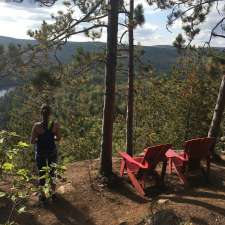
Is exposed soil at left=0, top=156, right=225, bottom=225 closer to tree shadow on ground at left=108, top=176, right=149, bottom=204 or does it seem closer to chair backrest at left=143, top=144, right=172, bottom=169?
tree shadow on ground at left=108, top=176, right=149, bottom=204

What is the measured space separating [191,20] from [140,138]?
58.2ft

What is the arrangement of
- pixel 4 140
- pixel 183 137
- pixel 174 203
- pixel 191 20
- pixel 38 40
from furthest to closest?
1. pixel 183 137
2. pixel 191 20
3. pixel 38 40
4. pixel 174 203
5. pixel 4 140

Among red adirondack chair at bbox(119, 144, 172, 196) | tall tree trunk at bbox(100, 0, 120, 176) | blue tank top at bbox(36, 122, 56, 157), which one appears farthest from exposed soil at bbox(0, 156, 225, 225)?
blue tank top at bbox(36, 122, 56, 157)

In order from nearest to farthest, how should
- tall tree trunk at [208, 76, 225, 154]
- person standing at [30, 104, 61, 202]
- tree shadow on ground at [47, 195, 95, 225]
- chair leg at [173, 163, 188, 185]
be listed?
1. tree shadow on ground at [47, 195, 95, 225]
2. person standing at [30, 104, 61, 202]
3. chair leg at [173, 163, 188, 185]
4. tall tree trunk at [208, 76, 225, 154]

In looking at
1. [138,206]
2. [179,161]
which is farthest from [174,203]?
[179,161]

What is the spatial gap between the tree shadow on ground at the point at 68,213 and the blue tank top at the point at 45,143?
3.74 ft

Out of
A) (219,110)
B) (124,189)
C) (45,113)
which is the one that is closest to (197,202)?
(124,189)

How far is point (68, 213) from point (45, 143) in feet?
4.75

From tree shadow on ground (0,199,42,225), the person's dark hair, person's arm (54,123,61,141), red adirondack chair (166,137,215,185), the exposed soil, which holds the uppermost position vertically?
the person's dark hair

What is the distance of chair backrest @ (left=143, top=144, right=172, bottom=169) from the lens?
8930mm

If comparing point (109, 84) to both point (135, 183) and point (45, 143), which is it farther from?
point (135, 183)

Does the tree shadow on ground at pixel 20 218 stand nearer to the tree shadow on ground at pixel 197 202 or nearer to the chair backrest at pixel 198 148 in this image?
the tree shadow on ground at pixel 197 202

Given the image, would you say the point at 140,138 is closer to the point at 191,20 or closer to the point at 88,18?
the point at 191,20

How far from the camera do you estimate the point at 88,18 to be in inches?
403
